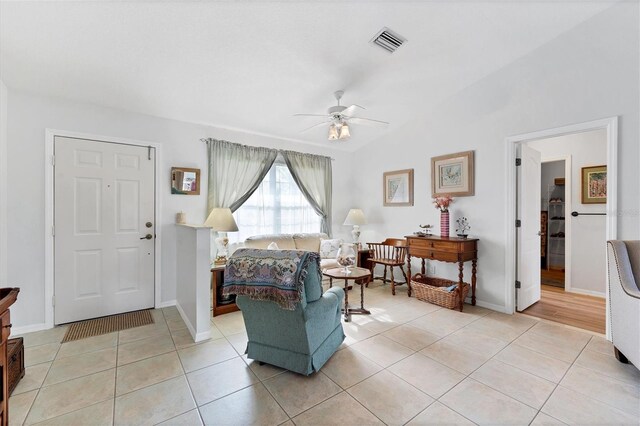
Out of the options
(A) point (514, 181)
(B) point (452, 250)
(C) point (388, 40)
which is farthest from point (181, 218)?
(A) point (514, 181)

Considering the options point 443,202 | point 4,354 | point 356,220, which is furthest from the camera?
point 356,220

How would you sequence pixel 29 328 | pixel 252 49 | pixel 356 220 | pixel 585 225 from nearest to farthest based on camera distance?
pixel 252 49 → pixel 29 328 → pixel 585 225 → pixel 356 220

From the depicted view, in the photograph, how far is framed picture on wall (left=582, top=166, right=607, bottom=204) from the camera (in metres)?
3.96

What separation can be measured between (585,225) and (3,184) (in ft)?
24.1

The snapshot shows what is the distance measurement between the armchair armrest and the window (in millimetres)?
2349

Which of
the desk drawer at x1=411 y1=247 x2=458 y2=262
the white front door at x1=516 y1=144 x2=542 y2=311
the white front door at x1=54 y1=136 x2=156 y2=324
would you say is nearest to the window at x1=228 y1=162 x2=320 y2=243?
the white front door at x1=54 y1=136 x2=156 y2=324

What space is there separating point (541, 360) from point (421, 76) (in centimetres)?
323

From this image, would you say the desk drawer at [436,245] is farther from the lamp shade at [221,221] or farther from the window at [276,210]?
the lamp shade at [221,221]

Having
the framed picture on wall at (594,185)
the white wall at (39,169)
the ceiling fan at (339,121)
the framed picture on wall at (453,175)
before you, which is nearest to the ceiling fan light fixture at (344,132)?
the ceiling fan at (339,121)

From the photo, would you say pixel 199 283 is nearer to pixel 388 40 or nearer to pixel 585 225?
pixel 388 40

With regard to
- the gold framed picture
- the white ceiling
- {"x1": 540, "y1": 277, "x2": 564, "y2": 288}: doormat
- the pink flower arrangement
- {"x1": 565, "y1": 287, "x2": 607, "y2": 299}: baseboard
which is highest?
the white ceiling

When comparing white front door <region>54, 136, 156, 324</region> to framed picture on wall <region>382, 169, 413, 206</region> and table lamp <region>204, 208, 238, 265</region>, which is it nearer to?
table lamp <region>204, 208, 238, 265</region>

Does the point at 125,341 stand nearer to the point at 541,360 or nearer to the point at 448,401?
the point at 448,401

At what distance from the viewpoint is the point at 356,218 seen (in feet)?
16.7
